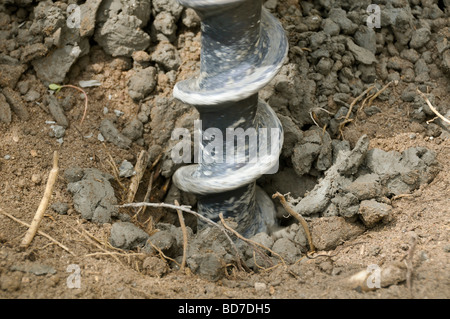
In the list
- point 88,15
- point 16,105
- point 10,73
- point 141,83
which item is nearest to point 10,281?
point 16,105

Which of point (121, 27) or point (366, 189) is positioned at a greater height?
point (121, 27)

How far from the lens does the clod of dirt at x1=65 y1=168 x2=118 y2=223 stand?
89.8 inches

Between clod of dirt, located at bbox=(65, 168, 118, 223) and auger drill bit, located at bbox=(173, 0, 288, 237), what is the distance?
330 mm

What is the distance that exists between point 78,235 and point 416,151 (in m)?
1.54

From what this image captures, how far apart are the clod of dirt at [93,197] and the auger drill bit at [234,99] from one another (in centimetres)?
33

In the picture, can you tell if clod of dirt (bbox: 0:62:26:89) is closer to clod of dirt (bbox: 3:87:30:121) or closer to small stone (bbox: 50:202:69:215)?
clod of dirt (bbox: 3:87:30:121)

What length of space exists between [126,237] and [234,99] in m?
0.71

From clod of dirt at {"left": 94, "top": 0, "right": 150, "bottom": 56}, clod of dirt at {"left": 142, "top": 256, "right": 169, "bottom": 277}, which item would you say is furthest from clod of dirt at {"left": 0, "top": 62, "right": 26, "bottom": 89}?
clod of dirt at {"left": 142, "top": 256, "right": 169, "bottom": 277}

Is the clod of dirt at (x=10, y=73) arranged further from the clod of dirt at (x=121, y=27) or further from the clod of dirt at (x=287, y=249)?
the clod of dirt at (x=287, y=249)

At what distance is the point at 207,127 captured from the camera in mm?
2287

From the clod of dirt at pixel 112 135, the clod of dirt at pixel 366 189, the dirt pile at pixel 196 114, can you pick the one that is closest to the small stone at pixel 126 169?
the dirt pile at pixel 196 114

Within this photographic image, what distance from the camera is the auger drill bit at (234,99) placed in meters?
2.05

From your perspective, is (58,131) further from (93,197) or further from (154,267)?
(154,267)

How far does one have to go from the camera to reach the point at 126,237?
85.5 inches
